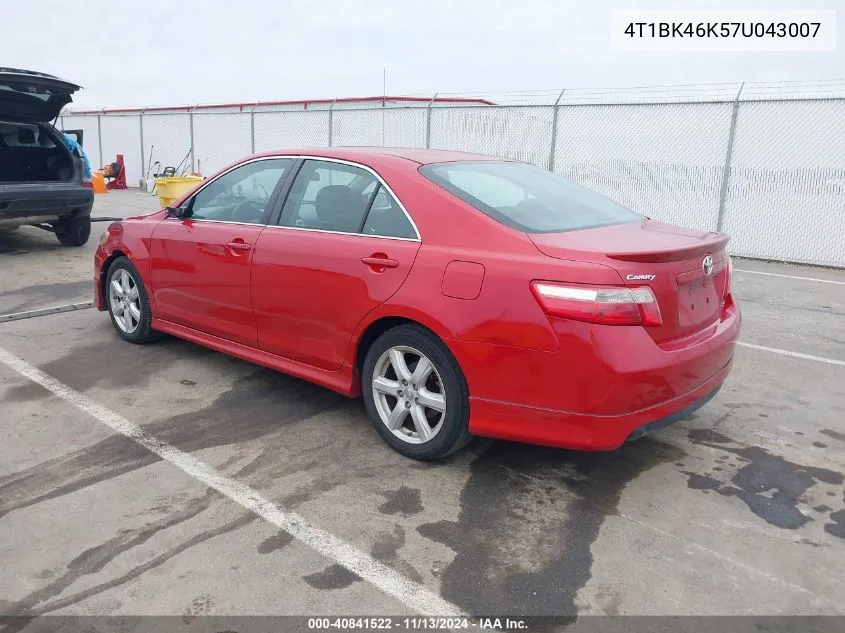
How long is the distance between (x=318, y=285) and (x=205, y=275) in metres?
1.11

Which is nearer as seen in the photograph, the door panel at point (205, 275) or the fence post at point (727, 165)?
the door panel at point (205, 275)

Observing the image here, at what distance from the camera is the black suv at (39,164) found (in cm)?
845

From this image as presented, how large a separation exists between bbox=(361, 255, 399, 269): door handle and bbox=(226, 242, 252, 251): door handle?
3.18ft

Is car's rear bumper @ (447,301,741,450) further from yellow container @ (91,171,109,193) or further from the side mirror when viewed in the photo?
yellow container @ (91,171,109,193)

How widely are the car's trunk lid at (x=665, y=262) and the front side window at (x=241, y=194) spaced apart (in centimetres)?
188

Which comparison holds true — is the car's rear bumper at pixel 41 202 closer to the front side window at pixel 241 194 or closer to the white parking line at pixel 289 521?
the front side window at pixel 241 194

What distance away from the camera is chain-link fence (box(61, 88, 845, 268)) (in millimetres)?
10633

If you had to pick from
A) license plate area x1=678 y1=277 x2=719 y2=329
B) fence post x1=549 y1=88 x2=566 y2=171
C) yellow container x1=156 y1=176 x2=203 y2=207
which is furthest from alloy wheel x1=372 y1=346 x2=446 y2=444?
yellow container x1=156 y1=176 x2=203 y2=207

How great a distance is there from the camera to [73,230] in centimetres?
992

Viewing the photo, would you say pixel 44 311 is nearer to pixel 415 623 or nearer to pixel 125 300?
pixel 125 300

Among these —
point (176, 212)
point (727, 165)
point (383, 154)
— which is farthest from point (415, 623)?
point (727, 165)

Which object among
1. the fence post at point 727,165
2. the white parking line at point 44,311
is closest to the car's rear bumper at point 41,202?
the white parking line at point 44,311

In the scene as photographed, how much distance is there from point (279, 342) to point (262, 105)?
18248 millimetres

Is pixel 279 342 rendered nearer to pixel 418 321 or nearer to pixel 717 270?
pixel 418 321
